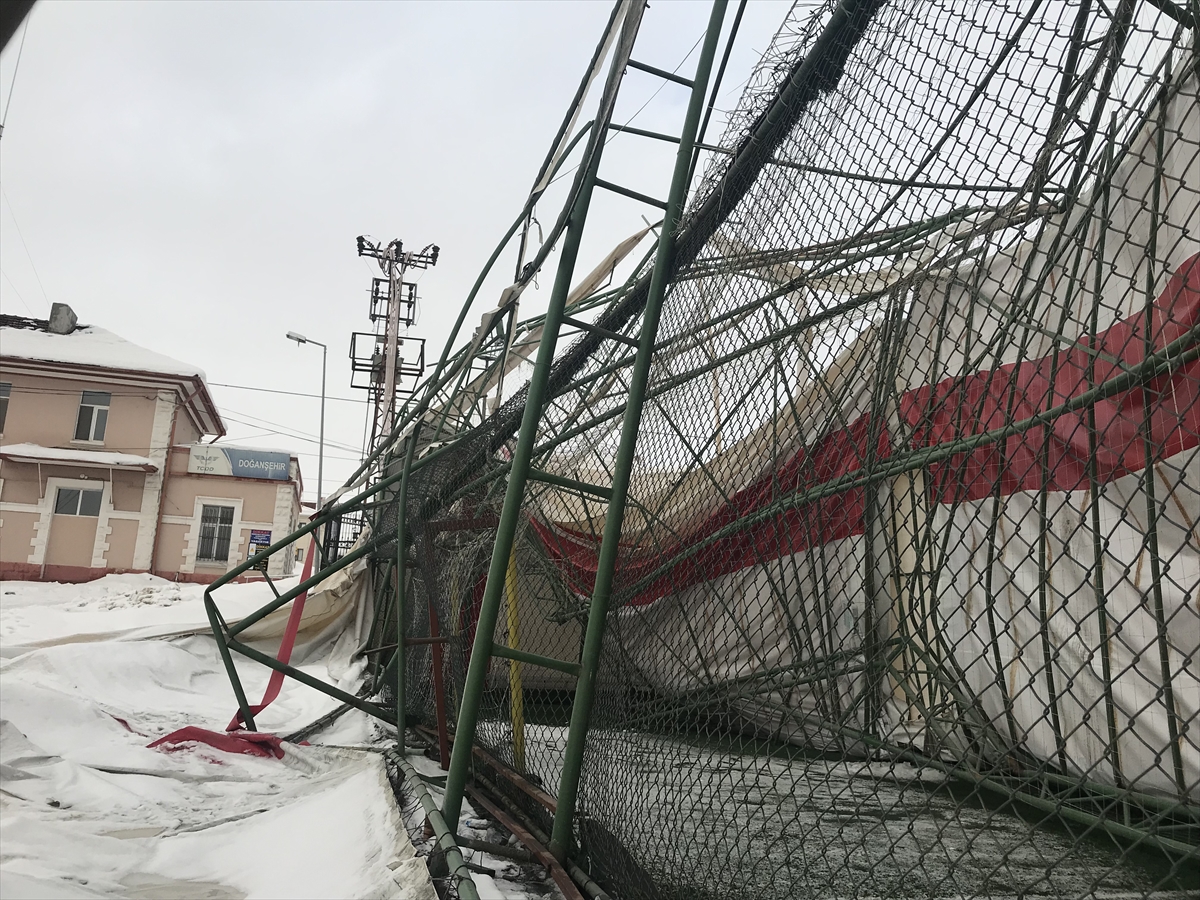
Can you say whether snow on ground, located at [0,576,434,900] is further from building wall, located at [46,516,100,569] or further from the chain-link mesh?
building wall, located at [46,516,100,569]

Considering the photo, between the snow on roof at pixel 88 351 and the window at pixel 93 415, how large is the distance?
90 cm

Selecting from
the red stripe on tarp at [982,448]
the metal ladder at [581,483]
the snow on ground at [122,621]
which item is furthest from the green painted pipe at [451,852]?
the snow on ground at [122,621]

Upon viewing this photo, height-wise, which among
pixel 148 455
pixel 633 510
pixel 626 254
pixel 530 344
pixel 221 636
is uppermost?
pixel 148 455

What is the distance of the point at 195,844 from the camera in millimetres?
2836

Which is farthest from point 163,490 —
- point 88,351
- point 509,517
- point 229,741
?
point 509,517

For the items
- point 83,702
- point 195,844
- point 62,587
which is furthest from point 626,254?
point 62,587

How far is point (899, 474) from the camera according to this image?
1.98m

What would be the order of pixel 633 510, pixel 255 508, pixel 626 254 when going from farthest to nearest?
pixel 255 508 → pixel 626 254 → pixel 633 510

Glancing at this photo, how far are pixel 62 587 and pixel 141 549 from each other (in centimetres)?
206

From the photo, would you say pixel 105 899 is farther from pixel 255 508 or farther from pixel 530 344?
pixel 255 508

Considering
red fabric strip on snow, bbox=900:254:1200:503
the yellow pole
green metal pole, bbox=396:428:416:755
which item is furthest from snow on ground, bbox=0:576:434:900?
red fabric strip on snow, bbox=900:254:1200:503

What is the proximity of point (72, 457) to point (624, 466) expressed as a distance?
22.8m

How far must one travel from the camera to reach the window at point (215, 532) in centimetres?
2186

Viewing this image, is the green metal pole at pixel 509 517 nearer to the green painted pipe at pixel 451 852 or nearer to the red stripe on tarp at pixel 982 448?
the green painted pipe at pixel 451 852
